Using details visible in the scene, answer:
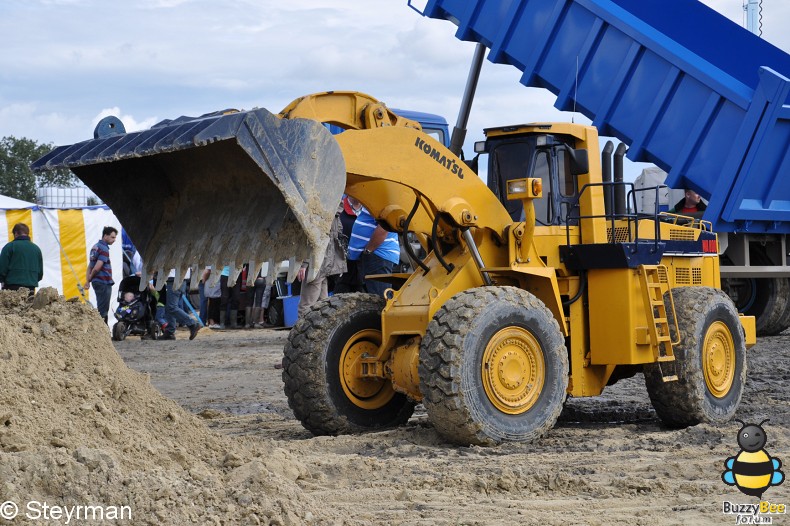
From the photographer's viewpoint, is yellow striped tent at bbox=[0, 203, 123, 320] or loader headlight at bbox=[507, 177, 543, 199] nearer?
loader headlight at bbox=[507, 177, 543, 199]

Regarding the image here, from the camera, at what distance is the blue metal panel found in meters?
10.9

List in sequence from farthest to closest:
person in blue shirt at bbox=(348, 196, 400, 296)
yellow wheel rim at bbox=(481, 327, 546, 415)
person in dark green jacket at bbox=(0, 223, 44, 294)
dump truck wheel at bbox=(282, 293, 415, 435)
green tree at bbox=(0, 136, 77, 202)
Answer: green tree at bbox=(0, 136, 77, 202)
person in dark green jacket at bbox=(0, 223, 44, 294)
person in blue shirt at bbox=(348, 196, 400, 296)
dump truck wheel at bbox=(282, 293, 415, 435)
yellow wheel rim at bbox=(481, 327, 546, 415)

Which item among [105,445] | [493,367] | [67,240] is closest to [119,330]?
[67,240]

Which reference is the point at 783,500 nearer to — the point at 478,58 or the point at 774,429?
the point at 774,429

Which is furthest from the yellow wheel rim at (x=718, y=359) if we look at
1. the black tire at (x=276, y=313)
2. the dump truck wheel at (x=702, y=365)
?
the black tire at (x=276, y=313)

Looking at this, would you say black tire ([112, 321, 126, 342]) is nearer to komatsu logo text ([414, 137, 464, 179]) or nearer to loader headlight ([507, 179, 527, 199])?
komatsu logo text ([414, 137, 464, 179])

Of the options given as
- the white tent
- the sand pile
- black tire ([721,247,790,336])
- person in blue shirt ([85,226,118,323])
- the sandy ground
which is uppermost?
the white tent

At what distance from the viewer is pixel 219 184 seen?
6402mm

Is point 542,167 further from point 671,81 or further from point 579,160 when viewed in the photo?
point 671,81

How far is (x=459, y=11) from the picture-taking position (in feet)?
42.1

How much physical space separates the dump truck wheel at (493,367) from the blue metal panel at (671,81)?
5.25 metres

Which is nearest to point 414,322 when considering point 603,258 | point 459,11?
point 603,258

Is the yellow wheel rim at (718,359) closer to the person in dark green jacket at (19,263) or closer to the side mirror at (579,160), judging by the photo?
the side mirror at (579,160)

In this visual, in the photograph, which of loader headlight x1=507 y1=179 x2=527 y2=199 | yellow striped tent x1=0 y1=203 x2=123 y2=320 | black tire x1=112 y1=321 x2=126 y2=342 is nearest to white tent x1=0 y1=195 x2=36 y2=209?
yellow striped tent x1=0 y1=203 x2=123 y2=320
